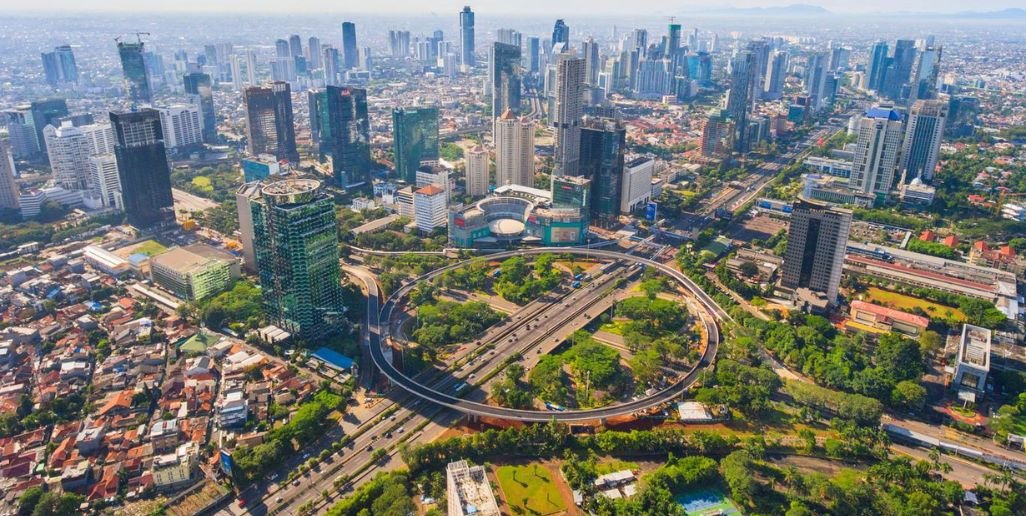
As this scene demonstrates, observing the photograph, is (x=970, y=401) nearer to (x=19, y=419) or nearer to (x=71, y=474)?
(x=71, y=474)

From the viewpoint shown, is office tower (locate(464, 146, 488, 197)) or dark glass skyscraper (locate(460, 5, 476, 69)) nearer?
office tower (locate(464, 146, 488, 197))

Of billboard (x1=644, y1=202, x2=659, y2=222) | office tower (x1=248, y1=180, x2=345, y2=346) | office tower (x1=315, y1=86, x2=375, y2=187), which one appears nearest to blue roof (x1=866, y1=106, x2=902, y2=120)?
billboard (x1=644, y1=202, x2=659, y2=222)

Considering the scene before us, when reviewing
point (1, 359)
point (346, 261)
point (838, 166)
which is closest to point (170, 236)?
point (346, 261)

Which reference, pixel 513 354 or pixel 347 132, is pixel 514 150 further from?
pixel 513 354

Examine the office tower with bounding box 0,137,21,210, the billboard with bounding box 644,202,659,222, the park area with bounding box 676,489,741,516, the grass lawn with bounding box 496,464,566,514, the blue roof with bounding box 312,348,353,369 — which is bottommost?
the park area with bounding box 676,489,741,516

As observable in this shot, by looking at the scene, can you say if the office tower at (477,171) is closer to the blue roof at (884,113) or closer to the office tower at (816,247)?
the office tower at (816,247)

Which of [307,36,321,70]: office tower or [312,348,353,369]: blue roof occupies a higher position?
[307,36,321,70]: office tower

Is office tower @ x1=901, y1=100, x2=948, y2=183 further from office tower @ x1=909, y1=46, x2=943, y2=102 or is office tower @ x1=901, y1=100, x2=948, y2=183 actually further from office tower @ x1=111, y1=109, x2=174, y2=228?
office tower @ x1=111, y1=109, x2=174, y2=228
